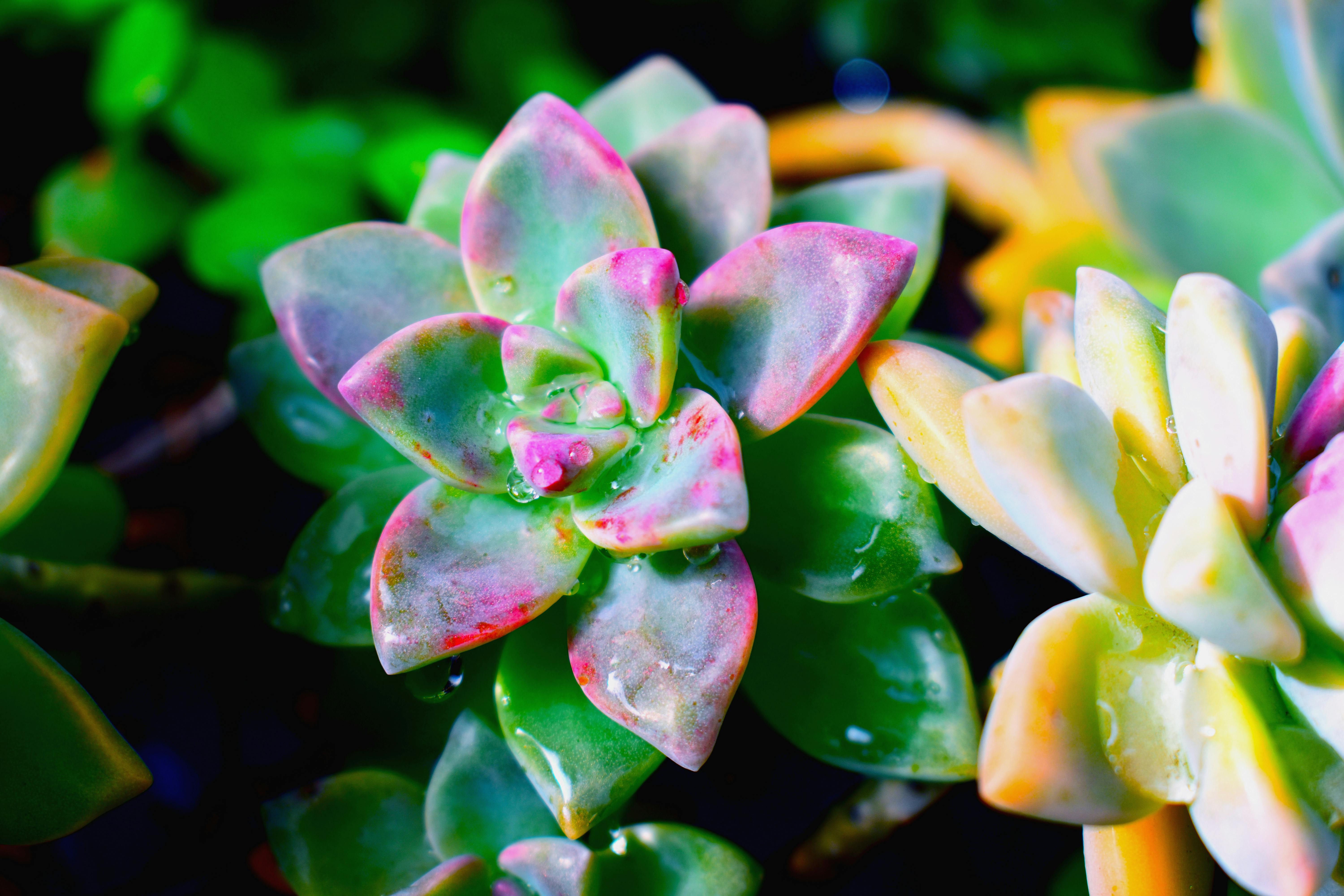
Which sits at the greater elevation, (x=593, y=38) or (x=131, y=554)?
(x=593, y=38)

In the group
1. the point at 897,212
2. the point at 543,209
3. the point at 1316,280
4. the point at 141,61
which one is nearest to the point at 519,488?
the point at 543,209

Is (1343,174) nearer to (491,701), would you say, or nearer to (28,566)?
(491,701)

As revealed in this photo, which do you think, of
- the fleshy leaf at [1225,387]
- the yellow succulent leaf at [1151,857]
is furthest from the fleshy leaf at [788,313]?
the yellow succulent leaf at [1151,857]

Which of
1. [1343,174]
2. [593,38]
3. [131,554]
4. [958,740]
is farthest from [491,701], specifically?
[593,38]

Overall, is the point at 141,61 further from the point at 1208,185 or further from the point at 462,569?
the point at 1208,185

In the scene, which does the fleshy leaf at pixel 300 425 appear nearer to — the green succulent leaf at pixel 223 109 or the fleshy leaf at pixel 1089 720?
the fleshy leaf at pixel 1089 720

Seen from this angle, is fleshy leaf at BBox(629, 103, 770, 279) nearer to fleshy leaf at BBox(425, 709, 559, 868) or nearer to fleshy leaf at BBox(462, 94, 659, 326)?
fleshy leaf at BBox(462, 94, 659, 326)

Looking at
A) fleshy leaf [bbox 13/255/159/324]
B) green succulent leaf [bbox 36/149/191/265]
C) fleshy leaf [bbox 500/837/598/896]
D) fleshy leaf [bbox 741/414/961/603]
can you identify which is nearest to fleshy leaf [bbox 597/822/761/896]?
fleshy leaf [bbox 500/837/598/896]
